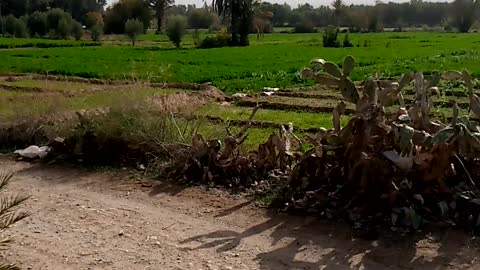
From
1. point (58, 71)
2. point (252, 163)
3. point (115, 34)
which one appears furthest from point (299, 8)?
point (252, 163)

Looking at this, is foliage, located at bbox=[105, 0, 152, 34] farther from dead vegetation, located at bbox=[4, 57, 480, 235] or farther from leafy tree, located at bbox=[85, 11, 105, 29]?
dead vegetation, located at bbox=[4, 57, 480, 235]

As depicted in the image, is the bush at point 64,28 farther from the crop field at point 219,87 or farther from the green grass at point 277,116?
the green grass at point 277,116

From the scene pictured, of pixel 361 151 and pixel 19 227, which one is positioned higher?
pixel 361 151

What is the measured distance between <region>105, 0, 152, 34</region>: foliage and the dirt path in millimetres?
49262

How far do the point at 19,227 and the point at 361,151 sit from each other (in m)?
2.93

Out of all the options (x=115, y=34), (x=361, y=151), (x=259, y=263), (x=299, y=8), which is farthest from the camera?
(x=299, y=8)

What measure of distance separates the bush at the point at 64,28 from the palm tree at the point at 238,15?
578 inches

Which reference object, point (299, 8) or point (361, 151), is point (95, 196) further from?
point (299, 8)

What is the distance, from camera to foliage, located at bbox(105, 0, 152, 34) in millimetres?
53781

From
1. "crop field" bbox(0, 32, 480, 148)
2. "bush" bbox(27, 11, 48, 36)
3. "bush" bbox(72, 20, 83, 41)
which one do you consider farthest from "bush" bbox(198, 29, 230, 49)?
"bush" bbox(27, 11, 48, 36)

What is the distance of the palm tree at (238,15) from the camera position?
39.6 m

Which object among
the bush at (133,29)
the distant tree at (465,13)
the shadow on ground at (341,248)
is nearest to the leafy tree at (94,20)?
the bush at (133,29)

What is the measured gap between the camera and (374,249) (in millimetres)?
4508

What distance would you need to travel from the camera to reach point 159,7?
61719 mm
